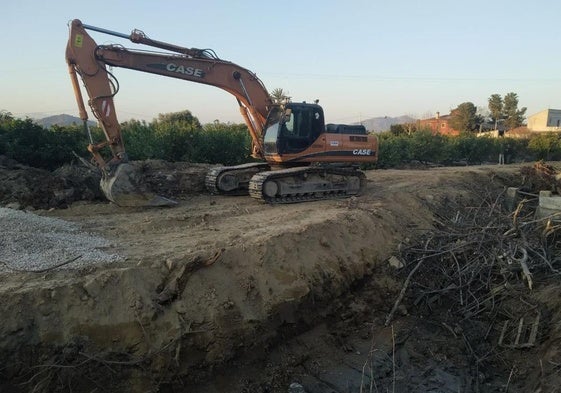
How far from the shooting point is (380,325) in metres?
6.79

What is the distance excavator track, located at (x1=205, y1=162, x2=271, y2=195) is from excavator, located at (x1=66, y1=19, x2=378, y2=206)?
0.08ft

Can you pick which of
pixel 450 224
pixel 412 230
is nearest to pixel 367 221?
pixel 412 230

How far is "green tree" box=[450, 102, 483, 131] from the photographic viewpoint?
50719 mm

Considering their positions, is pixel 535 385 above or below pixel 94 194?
below

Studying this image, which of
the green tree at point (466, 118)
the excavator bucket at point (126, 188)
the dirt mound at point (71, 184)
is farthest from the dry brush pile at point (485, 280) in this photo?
the green tree at point (466, 118)

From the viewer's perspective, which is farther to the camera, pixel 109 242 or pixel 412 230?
pixel 412 230

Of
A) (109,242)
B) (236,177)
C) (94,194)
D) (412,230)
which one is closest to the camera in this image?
(109,242)

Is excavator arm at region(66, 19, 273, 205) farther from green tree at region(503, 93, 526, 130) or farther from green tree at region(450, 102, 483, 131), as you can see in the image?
green tree at region(503, 93, 526, 130)

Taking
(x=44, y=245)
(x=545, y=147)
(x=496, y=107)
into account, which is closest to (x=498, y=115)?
(x=496, y=107)

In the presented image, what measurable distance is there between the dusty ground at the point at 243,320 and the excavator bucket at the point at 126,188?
0.64 metres

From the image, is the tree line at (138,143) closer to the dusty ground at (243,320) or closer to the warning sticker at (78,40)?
the warning sticker at (78,40)

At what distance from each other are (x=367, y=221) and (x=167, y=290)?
4504 millimetres

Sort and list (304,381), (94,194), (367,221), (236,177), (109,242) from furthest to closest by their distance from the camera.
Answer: (236,177)
(94,194)
(367,221)
(109,242)
(304,381)

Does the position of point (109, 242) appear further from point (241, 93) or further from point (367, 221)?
point (241, 93)
